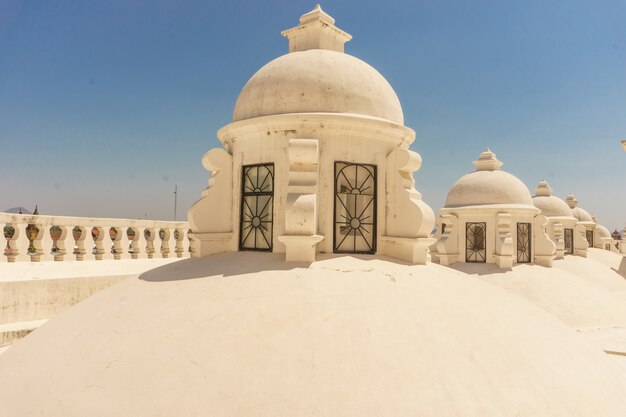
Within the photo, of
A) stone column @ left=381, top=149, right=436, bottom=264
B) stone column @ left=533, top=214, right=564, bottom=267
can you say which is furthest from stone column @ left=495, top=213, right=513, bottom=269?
stone column @ left=381, top=149, right=436, bottom=264

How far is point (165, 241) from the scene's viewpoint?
1134cm

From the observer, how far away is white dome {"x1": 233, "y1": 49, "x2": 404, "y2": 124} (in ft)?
21.7

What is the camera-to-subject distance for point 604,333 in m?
14.9

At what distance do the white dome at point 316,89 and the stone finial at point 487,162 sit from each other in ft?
46.2

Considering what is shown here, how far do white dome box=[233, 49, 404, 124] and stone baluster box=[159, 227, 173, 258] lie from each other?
5.38 m

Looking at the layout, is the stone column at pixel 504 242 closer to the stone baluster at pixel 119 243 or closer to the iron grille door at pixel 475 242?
the iron grille door at pixel 475 242

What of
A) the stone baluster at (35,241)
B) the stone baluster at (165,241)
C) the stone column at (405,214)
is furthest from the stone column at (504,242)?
the stone baluster at (35,241)

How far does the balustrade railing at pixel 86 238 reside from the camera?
8.99 metres

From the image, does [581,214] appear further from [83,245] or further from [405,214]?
[83,245]

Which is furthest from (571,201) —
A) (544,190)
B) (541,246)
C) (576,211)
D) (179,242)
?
(179,242)

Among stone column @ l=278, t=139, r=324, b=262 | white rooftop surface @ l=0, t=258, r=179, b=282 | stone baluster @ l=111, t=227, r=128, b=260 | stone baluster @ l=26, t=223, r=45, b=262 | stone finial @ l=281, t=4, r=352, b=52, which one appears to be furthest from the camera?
stone baluster @ l=111, t=227, r=128, b=260

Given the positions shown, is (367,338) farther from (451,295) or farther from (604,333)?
(604,333)

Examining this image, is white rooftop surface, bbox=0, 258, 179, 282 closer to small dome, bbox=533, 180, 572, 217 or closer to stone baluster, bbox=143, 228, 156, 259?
stone baluster, bbox=143, 228, 156, 259

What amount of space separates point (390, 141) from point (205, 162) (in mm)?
3204
